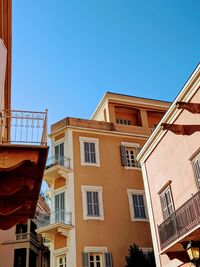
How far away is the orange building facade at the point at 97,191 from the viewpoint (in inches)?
787

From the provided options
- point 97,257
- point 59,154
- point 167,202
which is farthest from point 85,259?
point 167,202

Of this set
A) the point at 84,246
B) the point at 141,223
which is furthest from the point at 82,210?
the point at 141,223

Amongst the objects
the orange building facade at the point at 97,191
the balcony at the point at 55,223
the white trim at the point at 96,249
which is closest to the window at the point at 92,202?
the orange building facade at the point at 97,191

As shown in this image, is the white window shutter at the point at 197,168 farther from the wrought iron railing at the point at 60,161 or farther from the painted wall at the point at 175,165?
the wrought iron railing at the point at 60,161

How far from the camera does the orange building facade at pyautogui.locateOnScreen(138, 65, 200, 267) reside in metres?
11.4

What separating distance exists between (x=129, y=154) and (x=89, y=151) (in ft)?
9.71

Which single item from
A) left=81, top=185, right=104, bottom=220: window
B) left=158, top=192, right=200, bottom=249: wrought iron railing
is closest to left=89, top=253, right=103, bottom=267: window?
left=81, top=185, right=104, bottom=220: window

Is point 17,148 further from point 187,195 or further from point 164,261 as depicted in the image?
point 164,261

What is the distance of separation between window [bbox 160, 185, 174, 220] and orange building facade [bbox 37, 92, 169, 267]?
23.3 ft

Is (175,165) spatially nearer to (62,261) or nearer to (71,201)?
(71,201)

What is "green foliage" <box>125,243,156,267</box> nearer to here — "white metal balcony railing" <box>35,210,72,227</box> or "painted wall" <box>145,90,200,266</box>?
"white metal balcony railing" <box>35,210,72,227</box>

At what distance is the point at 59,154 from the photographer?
76.2 feet

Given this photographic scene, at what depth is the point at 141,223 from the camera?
854 inches

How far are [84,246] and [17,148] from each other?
15192 mm
